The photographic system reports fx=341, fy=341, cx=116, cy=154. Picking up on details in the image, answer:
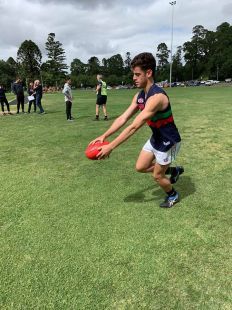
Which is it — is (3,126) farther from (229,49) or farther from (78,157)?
(229,49)

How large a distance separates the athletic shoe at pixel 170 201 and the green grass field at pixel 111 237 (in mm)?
92

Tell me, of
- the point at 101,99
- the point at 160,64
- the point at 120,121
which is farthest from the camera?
the point at 160,64

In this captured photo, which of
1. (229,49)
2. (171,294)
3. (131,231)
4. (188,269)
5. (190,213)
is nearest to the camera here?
(171,294)

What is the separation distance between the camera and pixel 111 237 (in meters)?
4.17

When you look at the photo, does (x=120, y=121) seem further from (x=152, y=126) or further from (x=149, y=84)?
(x=149, y=84)

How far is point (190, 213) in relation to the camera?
4.76 metres

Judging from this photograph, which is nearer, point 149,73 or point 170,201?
point 149,73

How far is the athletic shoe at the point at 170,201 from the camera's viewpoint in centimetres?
497

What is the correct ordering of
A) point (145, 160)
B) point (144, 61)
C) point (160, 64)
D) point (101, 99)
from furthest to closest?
point (160, 64) → point (101, 99) → point (145, 160) → point (144, 61)

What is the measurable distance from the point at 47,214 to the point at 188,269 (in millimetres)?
2223

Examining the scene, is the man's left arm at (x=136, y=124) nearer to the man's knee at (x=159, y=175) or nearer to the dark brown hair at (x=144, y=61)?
the dark brown hair at (x=144, y=61)

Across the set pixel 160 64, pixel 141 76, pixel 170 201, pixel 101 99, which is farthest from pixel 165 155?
pixel 160 64

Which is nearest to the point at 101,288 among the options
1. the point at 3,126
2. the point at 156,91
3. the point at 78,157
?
the point at 156,91

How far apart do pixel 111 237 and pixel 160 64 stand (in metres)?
152
